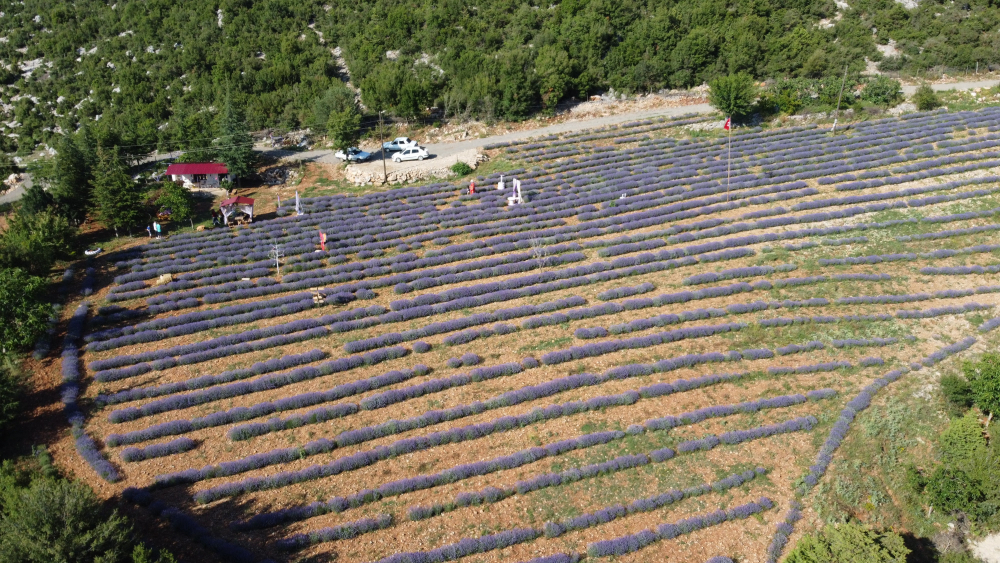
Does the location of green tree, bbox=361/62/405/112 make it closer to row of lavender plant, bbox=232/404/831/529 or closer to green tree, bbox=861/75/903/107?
green tree, bbox=861/75/903/107

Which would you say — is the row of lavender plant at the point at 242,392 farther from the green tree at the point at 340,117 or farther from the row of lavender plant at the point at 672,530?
the green tree at the point at 340,117

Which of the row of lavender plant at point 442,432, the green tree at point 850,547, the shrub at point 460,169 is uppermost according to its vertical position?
the shrub at point 460,169

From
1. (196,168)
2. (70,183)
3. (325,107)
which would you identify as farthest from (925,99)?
(70,183)

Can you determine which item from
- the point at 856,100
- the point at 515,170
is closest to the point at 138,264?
the point at 515,170

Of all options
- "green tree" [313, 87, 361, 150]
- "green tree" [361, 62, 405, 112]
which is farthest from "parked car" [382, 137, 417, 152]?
"green tree" [361, 62, 405, 112]

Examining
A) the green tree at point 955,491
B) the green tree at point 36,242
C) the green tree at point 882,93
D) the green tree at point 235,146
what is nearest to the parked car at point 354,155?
the green tree at point 235,146

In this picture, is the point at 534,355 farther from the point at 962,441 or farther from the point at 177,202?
the point at 177,202
